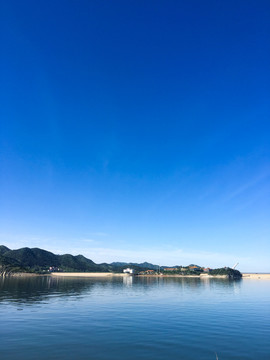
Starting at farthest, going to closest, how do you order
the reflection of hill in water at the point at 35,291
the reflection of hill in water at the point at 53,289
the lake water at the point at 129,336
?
the reflection of hill in water at the point at 53,289 < the reflection of hill in water at the point at 35,291 < the lake water at the point at 129,336

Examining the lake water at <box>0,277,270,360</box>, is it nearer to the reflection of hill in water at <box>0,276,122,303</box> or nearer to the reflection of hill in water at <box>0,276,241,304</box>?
the reflection of hill in water at <box>0,276,122,303</box>

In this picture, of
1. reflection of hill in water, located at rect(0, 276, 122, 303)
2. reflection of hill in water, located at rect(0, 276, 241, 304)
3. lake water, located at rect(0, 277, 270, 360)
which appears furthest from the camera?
reflection of hill in water, located at rect(0, 276, 241, 304)

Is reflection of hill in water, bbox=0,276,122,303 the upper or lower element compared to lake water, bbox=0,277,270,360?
lower

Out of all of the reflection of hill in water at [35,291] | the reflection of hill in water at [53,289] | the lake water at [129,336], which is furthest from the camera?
the reflection of hill in water at [53,289]

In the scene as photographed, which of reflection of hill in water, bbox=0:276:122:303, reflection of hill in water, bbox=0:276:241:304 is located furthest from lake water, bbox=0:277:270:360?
reflection of hill in water, bbox=0:276:241:304

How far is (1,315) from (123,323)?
2073 centimetres

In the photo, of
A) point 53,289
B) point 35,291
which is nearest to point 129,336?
point 35,291

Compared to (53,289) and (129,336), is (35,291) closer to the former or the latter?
(53,289)

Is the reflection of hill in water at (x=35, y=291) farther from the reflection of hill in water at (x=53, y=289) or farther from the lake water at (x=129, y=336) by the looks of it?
the lake water at (x=129, y=336)

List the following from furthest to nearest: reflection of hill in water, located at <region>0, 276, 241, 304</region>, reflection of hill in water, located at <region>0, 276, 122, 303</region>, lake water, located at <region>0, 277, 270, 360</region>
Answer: reflection of hill in water, located at <region>0, 276, 241, 304</region> → reflection of hill in water, located at <region>0, 276, 122, 303</region> → lake water, located at <region>0, 277, 270, 360</region>

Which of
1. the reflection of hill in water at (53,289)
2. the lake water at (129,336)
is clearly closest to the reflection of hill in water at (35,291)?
the reflection of hill in water at (53,289)

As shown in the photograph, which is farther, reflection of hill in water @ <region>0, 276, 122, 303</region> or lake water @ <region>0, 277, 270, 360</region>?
reflection of hill in water @ <region>0, 276, 122, 303</region>

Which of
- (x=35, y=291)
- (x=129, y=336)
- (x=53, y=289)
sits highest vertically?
(x=129, y=336)

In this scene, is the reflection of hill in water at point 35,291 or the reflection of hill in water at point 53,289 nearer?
the reflection of hill in water at point 35,291
